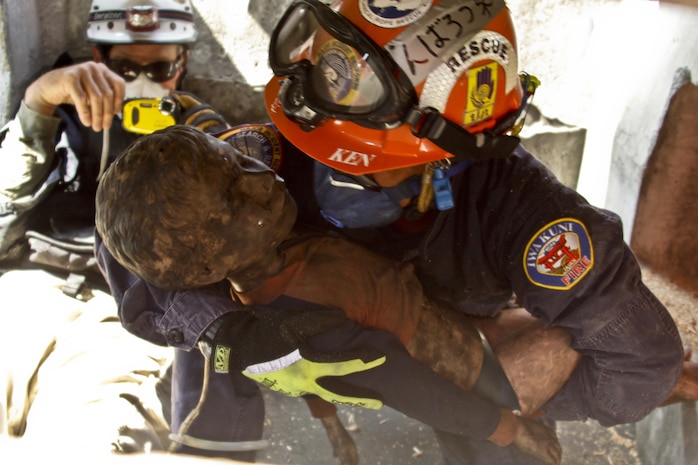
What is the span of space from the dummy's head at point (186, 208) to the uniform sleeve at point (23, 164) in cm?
103

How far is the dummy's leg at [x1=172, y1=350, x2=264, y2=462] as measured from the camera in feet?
5.04

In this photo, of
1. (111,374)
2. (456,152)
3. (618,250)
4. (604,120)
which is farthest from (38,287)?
(604,120)

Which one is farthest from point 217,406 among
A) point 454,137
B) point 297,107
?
point 454,137

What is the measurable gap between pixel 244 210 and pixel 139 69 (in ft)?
4.17

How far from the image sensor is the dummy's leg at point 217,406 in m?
1.54

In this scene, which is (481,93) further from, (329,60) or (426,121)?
(329,60)

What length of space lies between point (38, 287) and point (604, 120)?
2130 millimetres

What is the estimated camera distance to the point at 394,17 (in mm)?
1342

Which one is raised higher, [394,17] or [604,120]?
[394,17]

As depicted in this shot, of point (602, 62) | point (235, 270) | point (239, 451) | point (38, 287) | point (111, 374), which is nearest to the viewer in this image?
point (235, 270)

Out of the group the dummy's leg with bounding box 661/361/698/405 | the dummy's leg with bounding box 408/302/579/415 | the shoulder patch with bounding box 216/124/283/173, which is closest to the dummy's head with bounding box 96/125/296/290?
the shoulder patch with bounding box 216/124/283/173

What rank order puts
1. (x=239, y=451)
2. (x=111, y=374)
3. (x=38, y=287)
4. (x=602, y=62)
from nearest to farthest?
(x=239, y=451) < (x=111, y=374) < (x=38, y=287) < (x=602, y=62)

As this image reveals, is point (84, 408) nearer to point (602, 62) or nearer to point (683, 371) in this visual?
point (683, 371)

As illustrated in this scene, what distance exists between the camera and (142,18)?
2.34m
